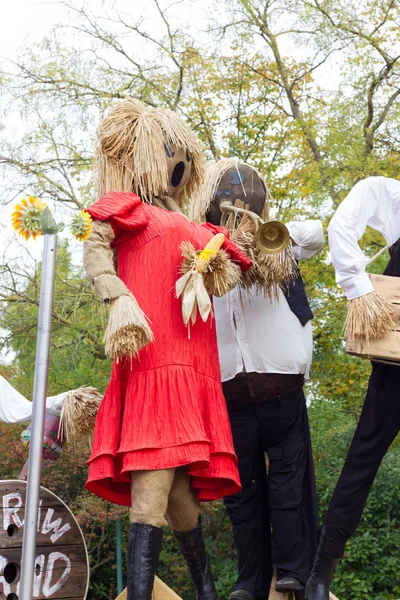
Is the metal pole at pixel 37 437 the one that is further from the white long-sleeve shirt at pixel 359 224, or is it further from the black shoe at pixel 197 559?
the white long-sleeve shirt at pixel 359 224

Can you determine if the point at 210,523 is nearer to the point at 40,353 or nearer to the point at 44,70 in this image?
the point at 40,353

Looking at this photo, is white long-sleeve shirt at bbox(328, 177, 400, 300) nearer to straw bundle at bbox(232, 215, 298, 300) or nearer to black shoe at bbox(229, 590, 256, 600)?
straw bundle at bbox(232, 215, 298, 300)

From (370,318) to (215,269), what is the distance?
0.63 m

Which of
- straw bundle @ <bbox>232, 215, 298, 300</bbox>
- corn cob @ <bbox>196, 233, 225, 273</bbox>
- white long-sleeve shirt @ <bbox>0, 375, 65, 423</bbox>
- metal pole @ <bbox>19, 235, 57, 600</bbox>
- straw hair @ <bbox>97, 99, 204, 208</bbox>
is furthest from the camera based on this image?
white long-sleeve shirt @ <bbox>0, 375, 65, 423</bbox>

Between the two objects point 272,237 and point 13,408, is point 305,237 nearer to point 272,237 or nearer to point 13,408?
point 272,237

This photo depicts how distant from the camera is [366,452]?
3.53 m

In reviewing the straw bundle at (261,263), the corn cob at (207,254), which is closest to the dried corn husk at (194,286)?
the corn cob at (207,254)

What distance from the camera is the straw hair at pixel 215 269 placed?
3.31 metres

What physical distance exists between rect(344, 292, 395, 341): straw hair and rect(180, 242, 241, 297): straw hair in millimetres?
504

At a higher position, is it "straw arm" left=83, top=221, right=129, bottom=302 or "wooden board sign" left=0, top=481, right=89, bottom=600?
"straw arm" left=83, top=221, right=129, bottom=302

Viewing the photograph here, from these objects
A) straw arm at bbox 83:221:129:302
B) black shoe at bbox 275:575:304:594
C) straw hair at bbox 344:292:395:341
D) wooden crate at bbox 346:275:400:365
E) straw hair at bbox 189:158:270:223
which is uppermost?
straw hair at bbox 189:158:270:223

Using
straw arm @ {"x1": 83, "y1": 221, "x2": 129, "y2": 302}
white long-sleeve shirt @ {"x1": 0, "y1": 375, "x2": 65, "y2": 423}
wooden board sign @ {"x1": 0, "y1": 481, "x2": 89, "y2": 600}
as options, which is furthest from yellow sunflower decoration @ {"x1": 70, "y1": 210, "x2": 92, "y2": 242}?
wooden board sign @ {"x1": 0, "y1": 481, "x2": 89, "y2": 600}

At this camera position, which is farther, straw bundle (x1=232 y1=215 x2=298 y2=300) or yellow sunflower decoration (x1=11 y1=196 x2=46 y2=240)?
straw bundle (x1=232 y1=215 x2=298 y2=300)

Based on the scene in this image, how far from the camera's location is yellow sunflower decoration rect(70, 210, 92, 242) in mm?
3148
